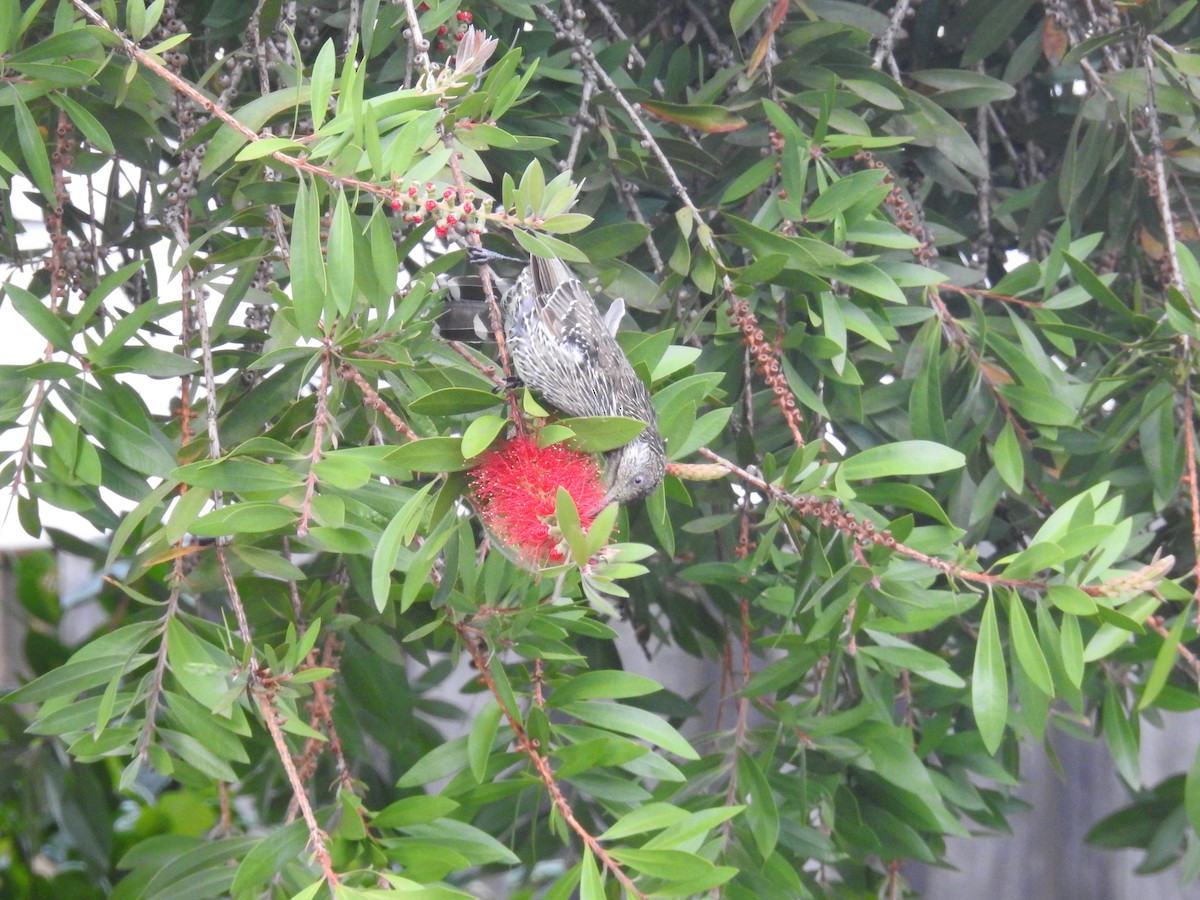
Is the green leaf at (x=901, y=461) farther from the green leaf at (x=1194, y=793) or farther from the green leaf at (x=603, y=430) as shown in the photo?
the green leaf at (x=1194, y=793)

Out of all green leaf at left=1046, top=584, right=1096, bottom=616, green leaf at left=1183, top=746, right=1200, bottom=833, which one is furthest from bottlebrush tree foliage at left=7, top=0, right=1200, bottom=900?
green leaf at left=1183, top=746, right=1200, bottom=833

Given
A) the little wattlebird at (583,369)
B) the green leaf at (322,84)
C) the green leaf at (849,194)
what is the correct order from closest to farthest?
the green leaf at (322,84) < the little wattlebird at (583,369) < the green leaf at (849,194)

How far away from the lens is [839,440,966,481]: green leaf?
101 cm

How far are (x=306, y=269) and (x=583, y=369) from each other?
27 centimetres

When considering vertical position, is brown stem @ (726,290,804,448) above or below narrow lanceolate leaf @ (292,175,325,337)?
below

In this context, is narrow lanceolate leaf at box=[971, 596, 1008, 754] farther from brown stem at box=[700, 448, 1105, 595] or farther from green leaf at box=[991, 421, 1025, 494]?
green leaf at box=[991, 421, 1025, 494]

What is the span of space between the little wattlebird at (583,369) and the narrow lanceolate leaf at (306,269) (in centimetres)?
19

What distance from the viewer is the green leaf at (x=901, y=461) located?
101 cm

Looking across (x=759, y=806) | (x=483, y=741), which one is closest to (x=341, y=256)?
(x=483, y=741)

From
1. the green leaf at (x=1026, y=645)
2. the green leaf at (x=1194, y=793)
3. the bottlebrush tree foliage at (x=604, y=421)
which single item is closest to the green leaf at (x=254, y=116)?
the bottlebrush tree foliage at (x=604, y=421)

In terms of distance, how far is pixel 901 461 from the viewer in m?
1.03

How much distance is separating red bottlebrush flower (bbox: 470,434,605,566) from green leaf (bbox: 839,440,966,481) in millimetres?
288

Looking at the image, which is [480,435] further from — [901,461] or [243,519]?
[901,461]

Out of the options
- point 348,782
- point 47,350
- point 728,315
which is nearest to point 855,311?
point 728,315
